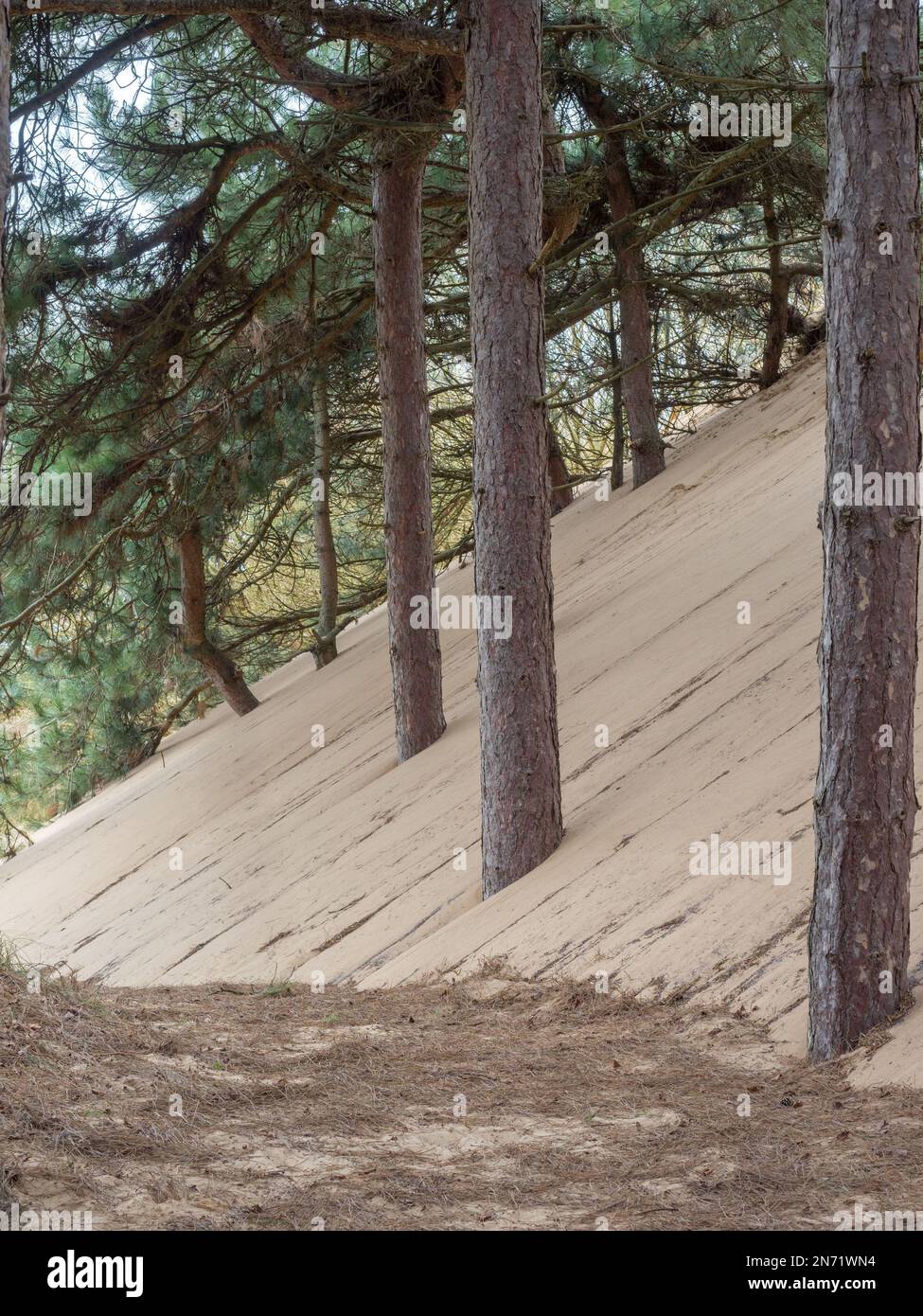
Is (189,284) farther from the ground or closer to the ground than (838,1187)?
farther from the ground

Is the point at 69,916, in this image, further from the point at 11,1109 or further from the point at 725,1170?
the point at 725,1170

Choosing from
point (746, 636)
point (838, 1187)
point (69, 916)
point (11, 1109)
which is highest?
point (746, 636)

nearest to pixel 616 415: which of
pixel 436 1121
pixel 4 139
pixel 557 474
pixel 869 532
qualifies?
pixel 557 474

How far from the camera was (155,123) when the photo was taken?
34.6 feet

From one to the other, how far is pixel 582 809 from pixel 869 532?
13.1 ft

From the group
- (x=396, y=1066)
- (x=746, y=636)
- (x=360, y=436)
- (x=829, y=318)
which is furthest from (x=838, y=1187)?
(x=360, y=436)

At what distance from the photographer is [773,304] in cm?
1680

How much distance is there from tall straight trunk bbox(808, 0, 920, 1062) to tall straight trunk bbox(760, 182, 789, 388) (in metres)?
10.4

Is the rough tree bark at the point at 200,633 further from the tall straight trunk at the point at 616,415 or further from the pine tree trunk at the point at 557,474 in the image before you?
the tall straight trunk at the point at 616,415

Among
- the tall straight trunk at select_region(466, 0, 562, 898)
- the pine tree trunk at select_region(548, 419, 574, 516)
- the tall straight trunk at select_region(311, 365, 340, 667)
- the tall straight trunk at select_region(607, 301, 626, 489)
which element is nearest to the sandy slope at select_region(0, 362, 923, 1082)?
the tall straight trunk at select_region(311, 365, 340, 667)

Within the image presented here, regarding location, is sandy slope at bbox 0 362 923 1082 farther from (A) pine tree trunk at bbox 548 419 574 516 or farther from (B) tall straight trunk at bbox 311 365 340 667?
(A) pine tree trunk at bbox 548 419 574 516

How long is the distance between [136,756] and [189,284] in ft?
28.1

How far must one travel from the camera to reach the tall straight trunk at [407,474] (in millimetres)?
11234

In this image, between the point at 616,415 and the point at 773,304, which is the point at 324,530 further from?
the point at 773,304
